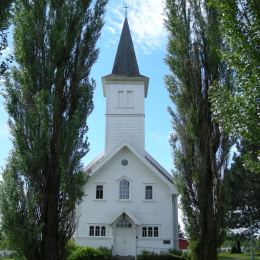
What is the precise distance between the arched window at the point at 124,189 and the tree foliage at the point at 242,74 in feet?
63.4

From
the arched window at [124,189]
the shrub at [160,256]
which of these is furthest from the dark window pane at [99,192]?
the shrub at [160,256]

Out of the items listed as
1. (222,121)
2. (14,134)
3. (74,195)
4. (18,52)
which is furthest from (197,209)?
(18,52)

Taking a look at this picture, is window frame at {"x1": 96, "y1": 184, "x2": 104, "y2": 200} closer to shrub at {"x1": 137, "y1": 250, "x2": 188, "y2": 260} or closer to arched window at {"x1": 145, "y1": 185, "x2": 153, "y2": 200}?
arched window at {"x1": 145, "y1": 185, "x2": 153, "y2": 200}

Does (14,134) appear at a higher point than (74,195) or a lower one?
higher

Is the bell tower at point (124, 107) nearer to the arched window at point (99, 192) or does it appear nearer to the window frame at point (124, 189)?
the window frame at point (124, 189)

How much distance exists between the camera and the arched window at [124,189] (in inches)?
1203

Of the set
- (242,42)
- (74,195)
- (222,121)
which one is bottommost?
(74,195)

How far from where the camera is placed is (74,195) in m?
15.1

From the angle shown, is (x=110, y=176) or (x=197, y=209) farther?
(x=110, y=176)

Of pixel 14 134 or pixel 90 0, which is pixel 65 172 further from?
pixel 90 0

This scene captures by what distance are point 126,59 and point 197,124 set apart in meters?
19.1

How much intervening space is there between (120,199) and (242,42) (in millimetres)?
20365

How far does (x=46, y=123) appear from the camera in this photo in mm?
15453

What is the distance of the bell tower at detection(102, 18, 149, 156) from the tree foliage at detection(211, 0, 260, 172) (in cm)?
2065
